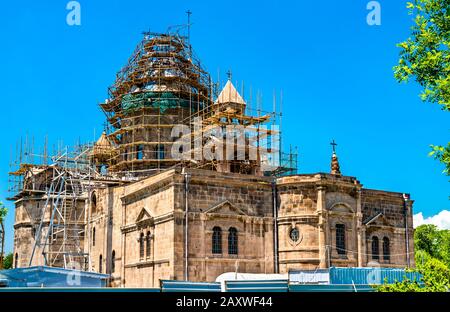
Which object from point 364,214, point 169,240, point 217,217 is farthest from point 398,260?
point 169,240

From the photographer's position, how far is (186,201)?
33.9m

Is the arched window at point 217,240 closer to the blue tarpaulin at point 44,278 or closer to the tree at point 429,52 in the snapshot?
the blue tarpaulin at point 44,278

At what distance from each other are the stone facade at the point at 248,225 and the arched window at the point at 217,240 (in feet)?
0.19

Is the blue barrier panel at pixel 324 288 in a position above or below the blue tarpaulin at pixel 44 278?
below

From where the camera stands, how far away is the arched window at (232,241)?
114ft

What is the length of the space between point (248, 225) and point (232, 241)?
136 centimetres

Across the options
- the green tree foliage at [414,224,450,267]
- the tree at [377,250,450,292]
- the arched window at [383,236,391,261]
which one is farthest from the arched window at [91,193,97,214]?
the green tree foliage at [414,224,450,267]

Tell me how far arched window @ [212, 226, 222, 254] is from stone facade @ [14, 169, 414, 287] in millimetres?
57

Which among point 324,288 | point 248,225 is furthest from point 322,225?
point 324,288

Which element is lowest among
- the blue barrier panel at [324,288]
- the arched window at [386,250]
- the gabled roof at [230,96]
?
the blue barrier panel at [324,288]

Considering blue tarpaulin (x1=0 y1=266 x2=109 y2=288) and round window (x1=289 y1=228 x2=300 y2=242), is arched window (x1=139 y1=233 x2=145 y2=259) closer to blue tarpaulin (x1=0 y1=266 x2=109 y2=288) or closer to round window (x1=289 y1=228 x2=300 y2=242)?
blue tarpaulin (x1=0 y1=266 x2=109 y2=288)

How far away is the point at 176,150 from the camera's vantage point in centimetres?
4644

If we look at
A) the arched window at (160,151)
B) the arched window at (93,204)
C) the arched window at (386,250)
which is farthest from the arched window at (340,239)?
the arched window at (93,204)

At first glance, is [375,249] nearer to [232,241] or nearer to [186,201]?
[232,241]
